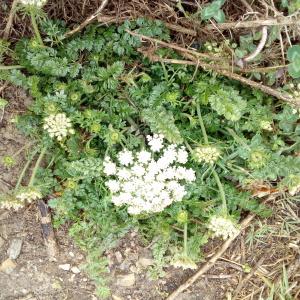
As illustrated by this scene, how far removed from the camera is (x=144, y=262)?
12.4 feet

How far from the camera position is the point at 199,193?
137 inches

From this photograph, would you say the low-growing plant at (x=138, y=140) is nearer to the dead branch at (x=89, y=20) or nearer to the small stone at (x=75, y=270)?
the dead branch at (x=89, y=20)

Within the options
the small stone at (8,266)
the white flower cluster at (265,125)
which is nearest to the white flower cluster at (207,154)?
the white flower cluster at (265,125)

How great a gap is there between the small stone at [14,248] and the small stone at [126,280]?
2.26 ft

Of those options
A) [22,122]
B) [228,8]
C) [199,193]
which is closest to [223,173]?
[199,193]

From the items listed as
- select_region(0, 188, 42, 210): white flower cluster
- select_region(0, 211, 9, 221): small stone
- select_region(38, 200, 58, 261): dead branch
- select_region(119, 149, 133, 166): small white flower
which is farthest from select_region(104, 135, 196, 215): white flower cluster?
select_region(0, 211, 9, 221): small stone

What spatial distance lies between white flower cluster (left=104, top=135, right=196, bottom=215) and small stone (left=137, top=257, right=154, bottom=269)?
591mm

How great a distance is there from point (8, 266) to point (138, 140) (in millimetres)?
1242

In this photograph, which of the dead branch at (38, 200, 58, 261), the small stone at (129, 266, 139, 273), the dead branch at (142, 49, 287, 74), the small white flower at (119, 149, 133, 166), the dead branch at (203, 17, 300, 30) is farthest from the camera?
the small stone at (129, 266, 139, 273)

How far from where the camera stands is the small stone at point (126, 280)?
3.80 metres

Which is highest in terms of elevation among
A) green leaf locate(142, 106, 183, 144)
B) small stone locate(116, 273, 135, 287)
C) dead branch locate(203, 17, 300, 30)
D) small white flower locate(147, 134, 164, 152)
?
dead branch locate(203, 17, 300, 30)

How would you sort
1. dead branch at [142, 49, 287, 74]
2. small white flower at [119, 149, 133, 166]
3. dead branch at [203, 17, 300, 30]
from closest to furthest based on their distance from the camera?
dead branch at [203, 17, 300, 30] → small white flower at [119, 149, 133, 166] → dead branch at [142, 49, 287, 74]

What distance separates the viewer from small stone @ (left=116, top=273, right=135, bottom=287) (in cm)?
380

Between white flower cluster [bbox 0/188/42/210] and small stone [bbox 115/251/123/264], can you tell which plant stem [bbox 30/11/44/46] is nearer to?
white flower cluster [bbox 0/188/42/210]
